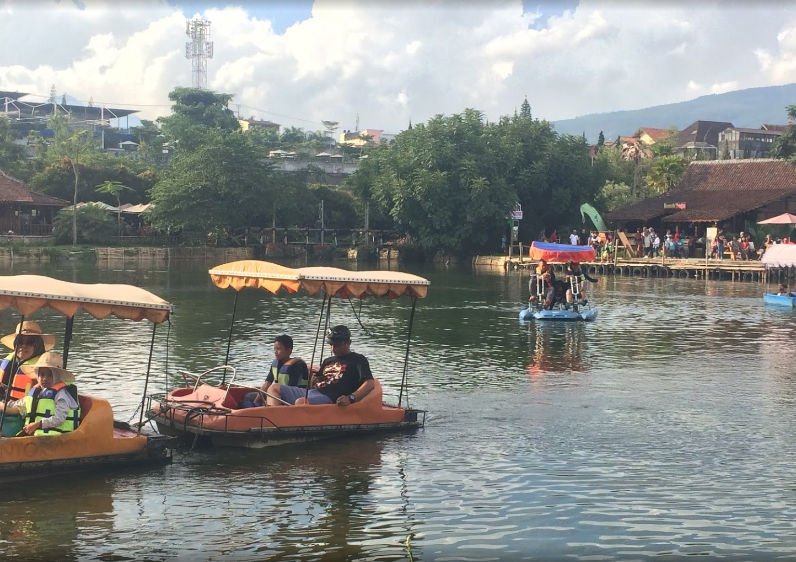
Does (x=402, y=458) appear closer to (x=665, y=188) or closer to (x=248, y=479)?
(x=248, y=479)

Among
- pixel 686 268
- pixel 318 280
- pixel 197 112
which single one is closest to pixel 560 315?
pixel 318 280

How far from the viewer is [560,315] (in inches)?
1267

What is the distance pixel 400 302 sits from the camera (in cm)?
3941

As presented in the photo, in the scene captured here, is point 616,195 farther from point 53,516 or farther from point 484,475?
point 53,516

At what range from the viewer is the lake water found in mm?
10664

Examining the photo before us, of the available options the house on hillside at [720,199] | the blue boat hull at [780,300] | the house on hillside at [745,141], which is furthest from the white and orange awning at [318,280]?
the house on hillside at [745,141]

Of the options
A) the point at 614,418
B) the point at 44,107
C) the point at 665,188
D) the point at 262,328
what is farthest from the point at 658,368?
the point at 44,107

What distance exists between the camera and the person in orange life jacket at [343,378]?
14977 millimetres

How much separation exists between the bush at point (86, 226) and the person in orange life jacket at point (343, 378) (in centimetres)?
6009

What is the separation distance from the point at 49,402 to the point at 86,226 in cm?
6235

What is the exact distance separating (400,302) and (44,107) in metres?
126

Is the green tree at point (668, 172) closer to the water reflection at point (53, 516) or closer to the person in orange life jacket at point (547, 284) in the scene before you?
the person in orange life jacket at point (547, 284)

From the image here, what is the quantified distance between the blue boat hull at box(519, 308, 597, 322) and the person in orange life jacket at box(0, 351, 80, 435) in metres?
21.8

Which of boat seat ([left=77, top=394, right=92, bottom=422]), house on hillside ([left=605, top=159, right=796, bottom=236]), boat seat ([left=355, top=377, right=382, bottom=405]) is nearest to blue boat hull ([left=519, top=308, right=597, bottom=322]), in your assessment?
boat seat ([left=355, top=377, right=382, bottom=405])
